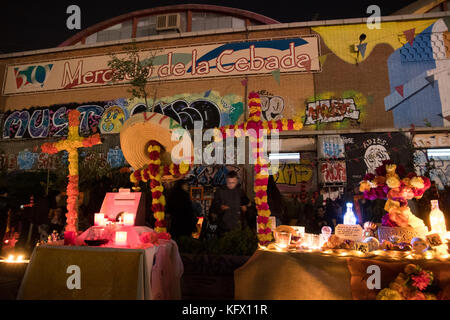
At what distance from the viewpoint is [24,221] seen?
26.4 ft

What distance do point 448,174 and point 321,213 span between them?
5.38 m

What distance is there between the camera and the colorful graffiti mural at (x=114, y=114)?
11.4 m

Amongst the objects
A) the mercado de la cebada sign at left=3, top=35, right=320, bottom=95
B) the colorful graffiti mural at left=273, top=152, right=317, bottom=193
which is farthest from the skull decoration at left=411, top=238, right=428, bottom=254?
the mercado de la cebada sign at left=3, top=35, right=320, bottom=95

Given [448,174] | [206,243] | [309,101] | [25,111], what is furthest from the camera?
[25,111]

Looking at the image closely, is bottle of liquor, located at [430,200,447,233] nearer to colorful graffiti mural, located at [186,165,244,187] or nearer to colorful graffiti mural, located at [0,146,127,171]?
colorful graffiti mural, located at [186,165,244,187]

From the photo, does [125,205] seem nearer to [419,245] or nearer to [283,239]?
[283,239]

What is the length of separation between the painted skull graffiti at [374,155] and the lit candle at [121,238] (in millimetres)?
9175

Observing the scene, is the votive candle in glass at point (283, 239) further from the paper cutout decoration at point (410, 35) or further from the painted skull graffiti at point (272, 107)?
the paper cutout decoration at point (410, 35)

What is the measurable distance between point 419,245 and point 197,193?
901 centimetres

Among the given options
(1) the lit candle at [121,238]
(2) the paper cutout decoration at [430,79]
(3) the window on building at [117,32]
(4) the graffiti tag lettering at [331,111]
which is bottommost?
(1) the lit candle at [121,238]

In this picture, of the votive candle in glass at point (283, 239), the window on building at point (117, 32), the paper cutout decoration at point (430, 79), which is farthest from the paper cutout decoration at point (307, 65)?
the window on building at point (117, 32)

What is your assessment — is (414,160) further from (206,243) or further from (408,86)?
(206,243)

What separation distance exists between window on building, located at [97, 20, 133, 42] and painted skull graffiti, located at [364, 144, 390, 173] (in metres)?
15.2
